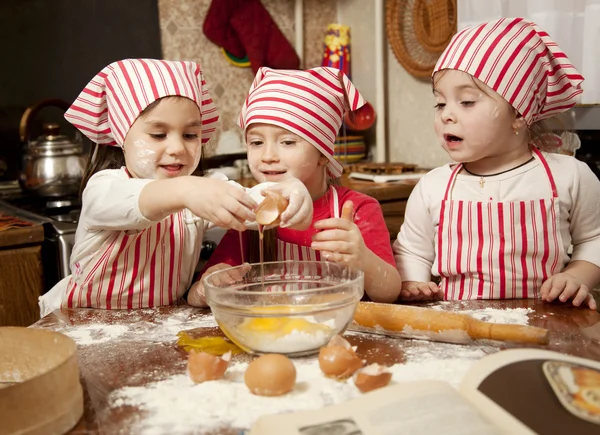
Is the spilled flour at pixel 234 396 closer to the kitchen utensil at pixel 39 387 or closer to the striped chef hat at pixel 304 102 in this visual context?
the kitchen utensil at pixel 39 387

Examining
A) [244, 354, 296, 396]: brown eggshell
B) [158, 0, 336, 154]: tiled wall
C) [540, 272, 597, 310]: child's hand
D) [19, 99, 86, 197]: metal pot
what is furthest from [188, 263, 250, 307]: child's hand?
[158, 0, 336, 154]: tiled wall

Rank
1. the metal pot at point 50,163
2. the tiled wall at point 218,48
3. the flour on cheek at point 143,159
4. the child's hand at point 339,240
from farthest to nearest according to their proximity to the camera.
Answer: the tiled wall at point 218,48, the metal pot at point 50,163, the flour on cheek at point 143,159, the child's hand at point 339,240

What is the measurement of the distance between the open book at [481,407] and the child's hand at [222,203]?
329 mm

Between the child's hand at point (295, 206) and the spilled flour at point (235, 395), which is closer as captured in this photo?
the spilled flour at point (235, 395)

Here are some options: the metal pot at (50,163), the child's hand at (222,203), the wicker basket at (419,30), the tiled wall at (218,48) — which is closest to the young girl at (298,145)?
the child's hand at (222,203)

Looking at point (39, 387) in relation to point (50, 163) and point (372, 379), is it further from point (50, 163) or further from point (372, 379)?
point (50, 163)

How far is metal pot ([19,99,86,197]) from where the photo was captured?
217 centimetres

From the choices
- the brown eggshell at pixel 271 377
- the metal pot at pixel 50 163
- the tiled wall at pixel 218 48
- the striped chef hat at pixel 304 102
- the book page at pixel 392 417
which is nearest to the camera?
the book page at pixel 392 417

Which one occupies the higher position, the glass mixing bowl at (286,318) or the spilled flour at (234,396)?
the glass mixing bowl at (286,318)

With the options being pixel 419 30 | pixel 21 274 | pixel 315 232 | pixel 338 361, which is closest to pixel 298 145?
pixel 315 232

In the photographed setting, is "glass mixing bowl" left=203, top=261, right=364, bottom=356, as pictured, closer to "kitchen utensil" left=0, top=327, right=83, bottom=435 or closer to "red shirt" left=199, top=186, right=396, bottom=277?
"kitchen utensil" left=0, top=327, right=83, bottom=435

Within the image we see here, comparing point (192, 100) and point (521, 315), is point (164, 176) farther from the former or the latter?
point (521, 315)

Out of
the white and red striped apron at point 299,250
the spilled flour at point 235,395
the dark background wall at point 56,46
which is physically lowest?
the spilled flour at point 235,395

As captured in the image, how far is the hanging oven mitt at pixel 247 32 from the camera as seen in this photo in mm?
2795
